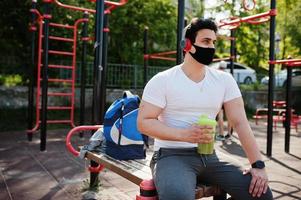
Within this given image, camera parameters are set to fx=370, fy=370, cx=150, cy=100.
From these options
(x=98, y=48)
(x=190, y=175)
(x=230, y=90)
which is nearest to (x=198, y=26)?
(x=230, y=90)

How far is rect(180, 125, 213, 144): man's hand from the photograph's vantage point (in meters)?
2.03

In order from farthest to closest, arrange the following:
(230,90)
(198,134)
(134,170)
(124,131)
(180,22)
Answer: (180,22)
(124,131)
(134,170)
(230,90)
(198,134)

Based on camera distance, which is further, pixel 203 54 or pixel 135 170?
pixel 135 170

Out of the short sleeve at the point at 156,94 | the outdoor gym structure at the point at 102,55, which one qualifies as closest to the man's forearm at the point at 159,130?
the short sleeve at the point at 156,94

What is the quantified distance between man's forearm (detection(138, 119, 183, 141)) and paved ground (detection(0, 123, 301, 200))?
21.5 inches

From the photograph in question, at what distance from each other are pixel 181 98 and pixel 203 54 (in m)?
0.32

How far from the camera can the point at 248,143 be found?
2299mm

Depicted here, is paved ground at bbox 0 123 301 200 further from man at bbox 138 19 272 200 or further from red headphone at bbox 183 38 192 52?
red headphone at bbox 183 38 192 52

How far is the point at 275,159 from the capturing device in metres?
5.32

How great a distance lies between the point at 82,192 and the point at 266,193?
2.09 m

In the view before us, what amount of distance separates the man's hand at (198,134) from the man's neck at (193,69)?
431 millimetres

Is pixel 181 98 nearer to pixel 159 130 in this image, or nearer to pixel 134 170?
pixel 159 130

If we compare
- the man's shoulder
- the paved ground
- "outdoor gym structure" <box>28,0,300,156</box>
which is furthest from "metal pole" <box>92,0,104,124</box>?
the man's shoulder

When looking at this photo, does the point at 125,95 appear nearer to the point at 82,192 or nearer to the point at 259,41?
the point at 82,192
